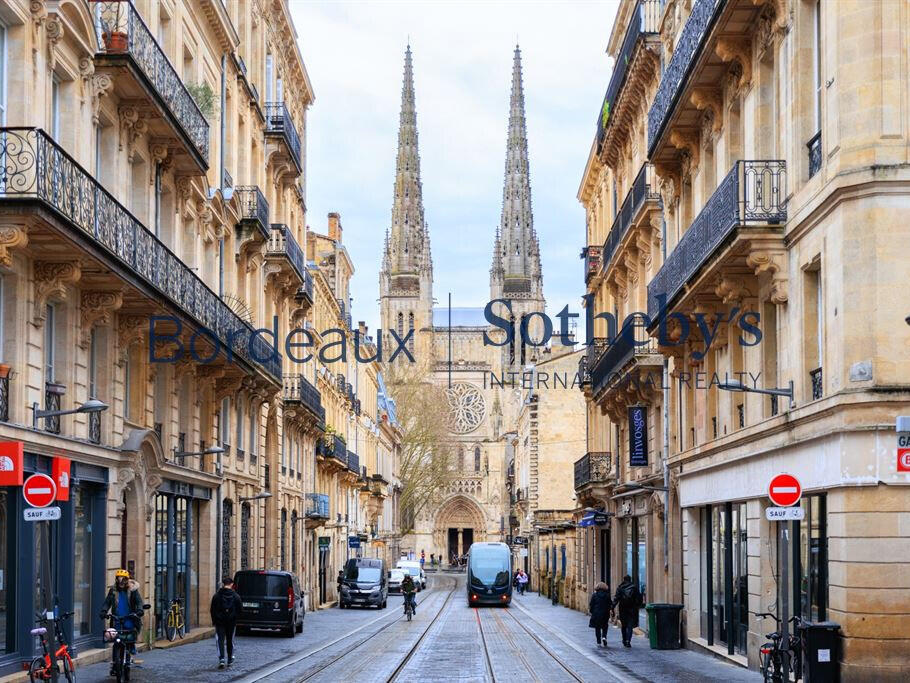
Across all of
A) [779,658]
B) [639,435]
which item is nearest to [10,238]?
[779,658]

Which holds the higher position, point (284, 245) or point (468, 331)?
point (468, 331)

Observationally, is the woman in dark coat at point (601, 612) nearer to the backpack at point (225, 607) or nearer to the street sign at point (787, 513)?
the backpack at point (225, 607)

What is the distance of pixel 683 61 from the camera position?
1047 inches

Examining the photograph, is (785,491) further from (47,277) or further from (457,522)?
(457,522)

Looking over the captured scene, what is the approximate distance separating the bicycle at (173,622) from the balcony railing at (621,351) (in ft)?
39.3

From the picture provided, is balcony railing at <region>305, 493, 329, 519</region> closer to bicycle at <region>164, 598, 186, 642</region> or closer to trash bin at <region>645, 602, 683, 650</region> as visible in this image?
bicycle at <region>164, 598, 186, 642</region>

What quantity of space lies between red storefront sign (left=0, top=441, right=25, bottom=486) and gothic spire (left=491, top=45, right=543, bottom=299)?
490ft

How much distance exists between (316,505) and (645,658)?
2992 centimetres

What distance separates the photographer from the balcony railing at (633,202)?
34781 millimetres

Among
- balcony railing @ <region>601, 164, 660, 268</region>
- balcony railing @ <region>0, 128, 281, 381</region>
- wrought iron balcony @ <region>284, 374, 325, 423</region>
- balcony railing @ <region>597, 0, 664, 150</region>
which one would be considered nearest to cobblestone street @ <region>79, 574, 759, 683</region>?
balcony railing @ <region>0, 128, 281, 381</region>

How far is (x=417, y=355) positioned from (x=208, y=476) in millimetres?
116401

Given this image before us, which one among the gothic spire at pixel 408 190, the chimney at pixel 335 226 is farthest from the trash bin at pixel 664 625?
the gothic spire at pixel 408 190

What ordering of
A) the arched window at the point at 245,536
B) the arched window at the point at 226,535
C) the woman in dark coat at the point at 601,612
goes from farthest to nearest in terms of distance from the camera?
the arched window at the point at 245,536, the arched window at the point at 226,535, the woman in dark coat at the point at 601,612

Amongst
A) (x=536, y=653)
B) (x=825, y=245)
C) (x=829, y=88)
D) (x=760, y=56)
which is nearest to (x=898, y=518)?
(x=825, y=245)
